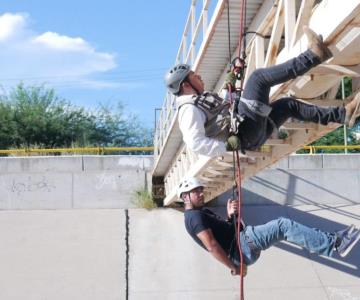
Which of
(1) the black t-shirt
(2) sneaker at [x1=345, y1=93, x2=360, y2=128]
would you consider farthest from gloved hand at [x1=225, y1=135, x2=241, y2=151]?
(2) sneaker at [x1=345, y1=93, x2=360, y2=128]

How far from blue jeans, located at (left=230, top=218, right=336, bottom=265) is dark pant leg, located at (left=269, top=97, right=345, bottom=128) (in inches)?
43.4

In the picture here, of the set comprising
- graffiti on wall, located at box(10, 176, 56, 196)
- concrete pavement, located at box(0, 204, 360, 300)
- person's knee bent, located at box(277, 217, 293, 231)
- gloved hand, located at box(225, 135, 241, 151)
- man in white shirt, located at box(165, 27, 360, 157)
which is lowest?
concrete pavement, located at box(0, 204, 360, 300)

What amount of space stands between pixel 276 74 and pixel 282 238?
1844 millimetres

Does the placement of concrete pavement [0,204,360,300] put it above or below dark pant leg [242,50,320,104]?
below

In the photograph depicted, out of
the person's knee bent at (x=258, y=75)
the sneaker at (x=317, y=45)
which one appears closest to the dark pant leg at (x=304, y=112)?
the person's knee bent at (x=258, y=75)

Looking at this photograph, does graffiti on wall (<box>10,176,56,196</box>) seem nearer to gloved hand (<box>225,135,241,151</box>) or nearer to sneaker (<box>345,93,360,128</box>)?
gloved hand (<box>225,135,241,151</box>)

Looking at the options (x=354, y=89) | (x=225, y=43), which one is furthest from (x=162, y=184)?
(x=354, y=89)

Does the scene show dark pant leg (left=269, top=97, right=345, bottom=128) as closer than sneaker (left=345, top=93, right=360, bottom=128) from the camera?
No

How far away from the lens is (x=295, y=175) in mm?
20422

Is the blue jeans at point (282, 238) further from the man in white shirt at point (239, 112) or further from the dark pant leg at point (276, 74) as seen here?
the dark pant leg at point (276, 74)

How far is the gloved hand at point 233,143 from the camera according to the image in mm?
6973

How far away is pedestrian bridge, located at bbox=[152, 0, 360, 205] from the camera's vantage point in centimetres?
622

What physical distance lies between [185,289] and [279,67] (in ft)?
36.1

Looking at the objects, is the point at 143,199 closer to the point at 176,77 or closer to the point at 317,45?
the point at 176,77
